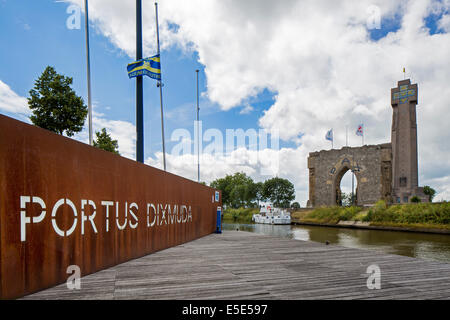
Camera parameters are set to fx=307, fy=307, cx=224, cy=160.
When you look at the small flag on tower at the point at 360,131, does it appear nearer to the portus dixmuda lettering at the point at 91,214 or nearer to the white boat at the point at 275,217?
the white boat at the point at 275,217

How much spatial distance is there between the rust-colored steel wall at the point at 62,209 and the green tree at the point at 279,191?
53.5 m

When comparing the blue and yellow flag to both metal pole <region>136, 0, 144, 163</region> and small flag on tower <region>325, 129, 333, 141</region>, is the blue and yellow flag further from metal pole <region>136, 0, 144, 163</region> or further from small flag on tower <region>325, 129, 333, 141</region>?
small flag on tower <region>325, 129, 333, 141</region>

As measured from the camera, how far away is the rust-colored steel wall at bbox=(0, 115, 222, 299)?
10.8 ft

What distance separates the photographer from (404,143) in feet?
130

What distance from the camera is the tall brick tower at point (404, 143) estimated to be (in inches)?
1527

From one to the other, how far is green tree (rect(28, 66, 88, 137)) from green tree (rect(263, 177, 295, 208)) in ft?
153

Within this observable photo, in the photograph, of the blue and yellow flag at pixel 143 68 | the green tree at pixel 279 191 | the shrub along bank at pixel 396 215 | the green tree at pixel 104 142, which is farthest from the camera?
the green tree at pixel 279 191

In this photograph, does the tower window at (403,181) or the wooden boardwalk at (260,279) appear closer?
the wooden boardwalk at (260,279)

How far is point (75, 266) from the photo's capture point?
14.0 feet

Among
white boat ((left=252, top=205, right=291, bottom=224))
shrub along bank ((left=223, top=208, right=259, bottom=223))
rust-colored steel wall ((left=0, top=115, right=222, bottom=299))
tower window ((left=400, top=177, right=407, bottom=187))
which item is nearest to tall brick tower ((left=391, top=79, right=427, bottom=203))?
tower window ((left=400, top=177, right=407, bottom=187))

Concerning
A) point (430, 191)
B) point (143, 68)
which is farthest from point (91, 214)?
point (430, 191)

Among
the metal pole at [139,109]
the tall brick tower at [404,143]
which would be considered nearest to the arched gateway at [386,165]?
the tall brick tower at [404,143]
